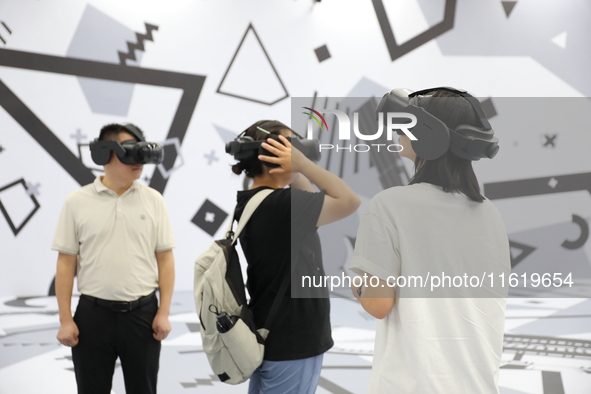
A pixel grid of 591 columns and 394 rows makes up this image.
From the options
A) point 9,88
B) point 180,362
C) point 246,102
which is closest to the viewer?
point 180,362

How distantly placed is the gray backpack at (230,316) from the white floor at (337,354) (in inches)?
58.3

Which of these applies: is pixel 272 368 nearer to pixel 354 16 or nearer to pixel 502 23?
pixel 354 16

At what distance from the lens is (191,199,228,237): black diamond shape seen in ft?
19.2

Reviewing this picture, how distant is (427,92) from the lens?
1170mm

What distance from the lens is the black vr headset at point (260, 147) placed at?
160 centimetres

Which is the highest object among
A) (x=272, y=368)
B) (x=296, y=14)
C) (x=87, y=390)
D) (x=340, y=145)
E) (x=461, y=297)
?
(x=296, y=14)

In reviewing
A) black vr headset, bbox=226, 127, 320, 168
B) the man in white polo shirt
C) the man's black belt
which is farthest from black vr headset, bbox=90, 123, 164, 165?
black vr headset, bbox=226, 127, 320, 168

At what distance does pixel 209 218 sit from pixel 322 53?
83.4 inches

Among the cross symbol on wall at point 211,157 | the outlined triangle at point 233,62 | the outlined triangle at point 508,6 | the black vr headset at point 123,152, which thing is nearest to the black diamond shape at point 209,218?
the cross symbol on wall at point 211,157

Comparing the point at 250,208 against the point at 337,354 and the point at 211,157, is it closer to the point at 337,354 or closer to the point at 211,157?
the point at 337,354

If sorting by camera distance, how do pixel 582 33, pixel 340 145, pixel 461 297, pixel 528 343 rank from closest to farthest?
pixel 461 297 < pixel 340 145 < pixel 528 343 < pixel 582 33

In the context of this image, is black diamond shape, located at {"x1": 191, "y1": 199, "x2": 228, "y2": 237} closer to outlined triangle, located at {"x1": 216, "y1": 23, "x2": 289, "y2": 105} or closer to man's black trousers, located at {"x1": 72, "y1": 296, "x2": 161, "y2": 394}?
outlined triangle, located at {"x1": 216, "y1": 23, "x2": 289, "y2": 105}

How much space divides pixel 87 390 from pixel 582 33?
645cm

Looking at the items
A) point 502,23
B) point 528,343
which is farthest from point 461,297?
point 502,23
